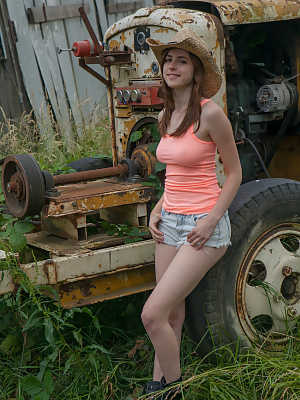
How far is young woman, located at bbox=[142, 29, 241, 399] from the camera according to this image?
8.08 feet

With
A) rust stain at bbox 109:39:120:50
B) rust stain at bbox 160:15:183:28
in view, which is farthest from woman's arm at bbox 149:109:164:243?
rust stain at bbox 109:39:120:50

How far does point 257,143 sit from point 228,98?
0.42m

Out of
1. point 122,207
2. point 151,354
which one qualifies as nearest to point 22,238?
point 122,207

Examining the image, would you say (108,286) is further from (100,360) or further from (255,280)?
(255,280)

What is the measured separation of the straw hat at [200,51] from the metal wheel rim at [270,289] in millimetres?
828

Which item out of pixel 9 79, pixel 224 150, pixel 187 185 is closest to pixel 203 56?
pixel 224 150

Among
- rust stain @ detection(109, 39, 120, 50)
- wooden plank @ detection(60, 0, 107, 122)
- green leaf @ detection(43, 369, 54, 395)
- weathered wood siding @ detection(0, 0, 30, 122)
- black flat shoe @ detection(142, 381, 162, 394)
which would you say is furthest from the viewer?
wooden plank @ detection(60, 0, 107, 122)

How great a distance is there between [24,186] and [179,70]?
1.02 m

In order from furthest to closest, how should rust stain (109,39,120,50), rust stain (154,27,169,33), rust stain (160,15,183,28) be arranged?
rust stain (109,39,120,50)
rust stain (154,27,169,33)
rust stain (160,15,183,28)

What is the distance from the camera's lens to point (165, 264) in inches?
103

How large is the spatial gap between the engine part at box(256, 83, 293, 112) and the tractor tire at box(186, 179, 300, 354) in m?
0.56

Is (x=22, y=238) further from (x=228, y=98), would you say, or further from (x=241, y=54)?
(x=241, y=54)

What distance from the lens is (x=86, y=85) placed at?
23.4 feet

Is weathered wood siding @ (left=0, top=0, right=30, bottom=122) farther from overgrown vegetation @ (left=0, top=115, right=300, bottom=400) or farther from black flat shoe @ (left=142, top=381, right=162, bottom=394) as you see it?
black flat shoe @ (left=142, top=381, right=162, bottom=394)
